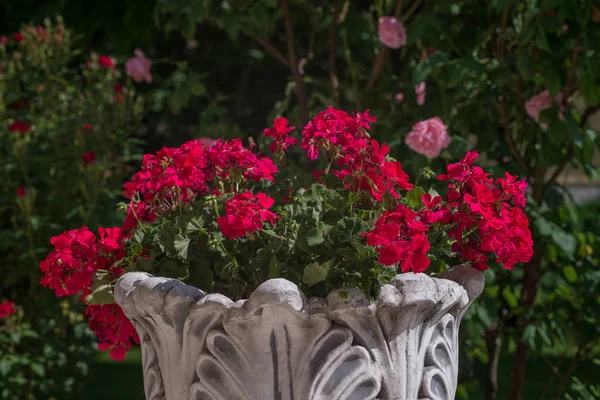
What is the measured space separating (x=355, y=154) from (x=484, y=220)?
315mm

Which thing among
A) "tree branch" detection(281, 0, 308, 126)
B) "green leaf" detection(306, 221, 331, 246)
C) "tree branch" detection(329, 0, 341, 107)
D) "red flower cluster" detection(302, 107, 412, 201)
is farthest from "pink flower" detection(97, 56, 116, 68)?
"green leaf" detection(306, 221, 331, 246)

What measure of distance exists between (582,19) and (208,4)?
1.46m

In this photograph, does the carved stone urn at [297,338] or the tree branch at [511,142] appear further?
the tree branch at [511,142]

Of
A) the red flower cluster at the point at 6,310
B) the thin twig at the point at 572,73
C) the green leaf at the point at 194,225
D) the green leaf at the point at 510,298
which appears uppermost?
the thin twig at the point at 572,73

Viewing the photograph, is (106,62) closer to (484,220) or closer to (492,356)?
(492,356)

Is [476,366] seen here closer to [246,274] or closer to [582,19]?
[582,19]

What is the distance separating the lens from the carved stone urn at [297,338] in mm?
1777

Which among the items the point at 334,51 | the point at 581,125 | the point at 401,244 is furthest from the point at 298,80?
the point at 401,244

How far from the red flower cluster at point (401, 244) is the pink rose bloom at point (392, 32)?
163cm

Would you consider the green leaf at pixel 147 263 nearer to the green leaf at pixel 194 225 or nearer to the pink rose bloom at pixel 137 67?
the green leaf at pixel 194 225

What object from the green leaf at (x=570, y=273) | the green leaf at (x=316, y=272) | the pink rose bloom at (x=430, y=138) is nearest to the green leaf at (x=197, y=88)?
the pink rose bloom at (x=430, y=138)

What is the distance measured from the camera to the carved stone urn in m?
1.78

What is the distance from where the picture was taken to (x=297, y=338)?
70.5 inches

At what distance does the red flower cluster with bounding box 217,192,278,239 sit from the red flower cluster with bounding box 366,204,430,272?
214mm
